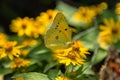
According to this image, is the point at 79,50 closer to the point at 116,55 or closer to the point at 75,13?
the point at 116,55

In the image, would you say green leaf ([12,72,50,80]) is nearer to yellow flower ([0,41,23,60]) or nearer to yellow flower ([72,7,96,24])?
yellow flower ([0,41,23,60])

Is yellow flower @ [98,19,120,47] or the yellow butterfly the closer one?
the yellow butterfly

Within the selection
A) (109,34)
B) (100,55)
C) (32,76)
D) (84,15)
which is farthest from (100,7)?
(32,76)

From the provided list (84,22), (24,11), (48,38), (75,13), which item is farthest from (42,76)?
(24,11)

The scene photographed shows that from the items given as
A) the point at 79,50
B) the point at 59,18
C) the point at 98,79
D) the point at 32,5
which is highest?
the point at 32,5

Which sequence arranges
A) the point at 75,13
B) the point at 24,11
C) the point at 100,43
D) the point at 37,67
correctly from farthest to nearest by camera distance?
the point at 24,11 → the point at 75,13 → the point at 100,43 → the point at 37,67

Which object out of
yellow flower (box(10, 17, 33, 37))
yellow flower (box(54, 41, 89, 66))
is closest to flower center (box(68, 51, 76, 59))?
yellow flower (box(54, 41, 89, 66))

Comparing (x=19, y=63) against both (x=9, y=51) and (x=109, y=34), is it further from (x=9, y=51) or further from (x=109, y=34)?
(x=109, y=34)
